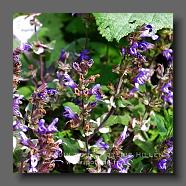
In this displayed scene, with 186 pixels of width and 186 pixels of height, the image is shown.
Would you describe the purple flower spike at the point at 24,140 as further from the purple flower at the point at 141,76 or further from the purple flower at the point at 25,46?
the purple flower at the point at 141,76

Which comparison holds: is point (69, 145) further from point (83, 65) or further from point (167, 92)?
point (167, 92)

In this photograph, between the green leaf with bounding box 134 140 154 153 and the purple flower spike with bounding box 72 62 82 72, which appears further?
the green leaf with bounding box 134 140 154 153

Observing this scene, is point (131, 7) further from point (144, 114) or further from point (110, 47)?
point (144, 114)

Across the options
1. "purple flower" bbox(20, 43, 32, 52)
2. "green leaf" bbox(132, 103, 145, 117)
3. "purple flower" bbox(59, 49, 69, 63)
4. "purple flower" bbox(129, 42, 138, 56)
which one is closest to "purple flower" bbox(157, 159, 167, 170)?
"green leaf" bbox(132, 103, 145, 117)

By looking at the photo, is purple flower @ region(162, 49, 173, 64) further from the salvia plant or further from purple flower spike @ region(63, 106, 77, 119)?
purple flower spike @ region(63, 106, 77, 119)

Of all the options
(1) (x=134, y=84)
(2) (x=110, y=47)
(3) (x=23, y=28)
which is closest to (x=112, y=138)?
(1) (x=134, y=84)

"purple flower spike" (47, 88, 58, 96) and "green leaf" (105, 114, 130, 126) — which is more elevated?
"purple flower spike" (47, 88, 58, 96)

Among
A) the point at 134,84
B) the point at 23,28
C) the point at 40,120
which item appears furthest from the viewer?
the point at 23,28
